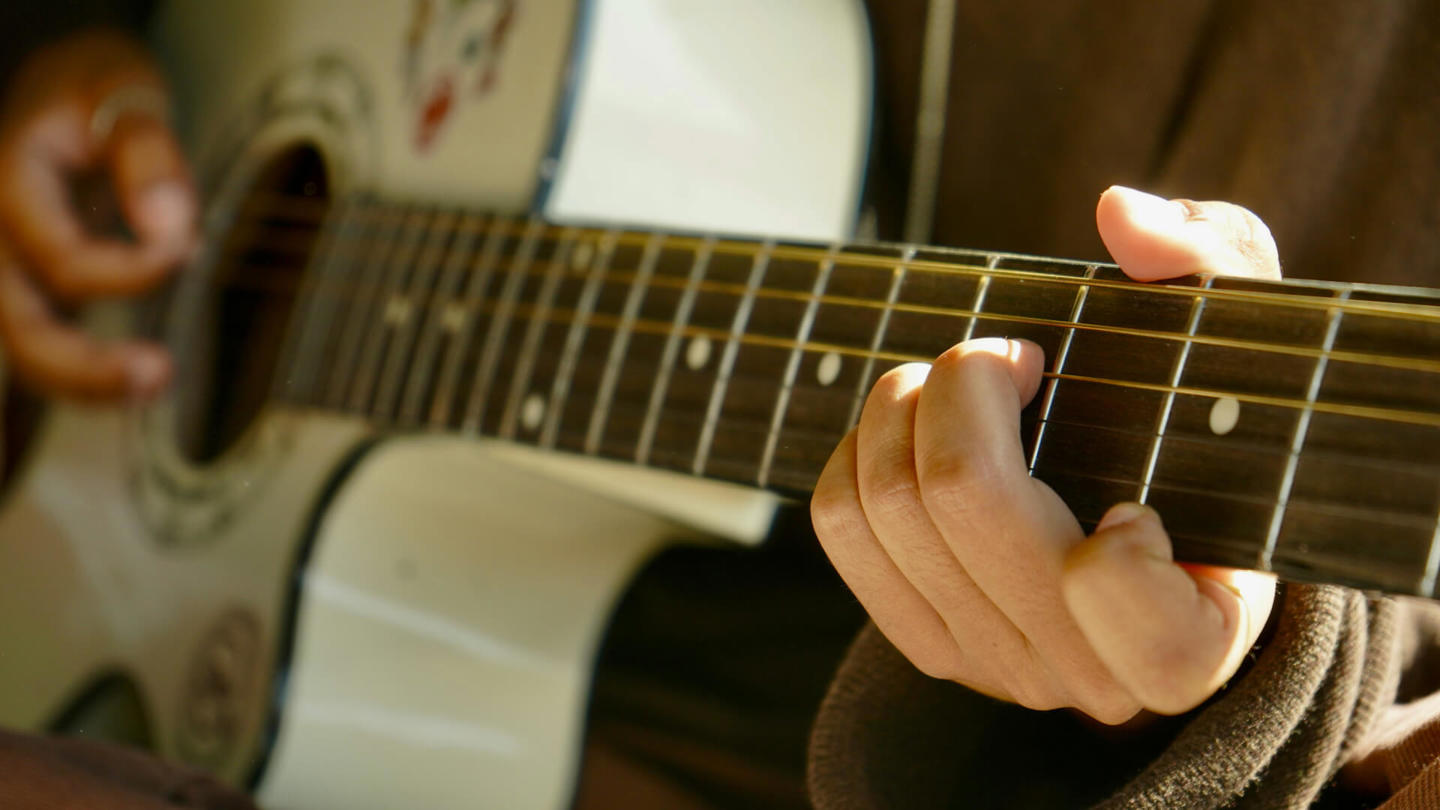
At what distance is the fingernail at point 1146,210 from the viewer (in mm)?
366

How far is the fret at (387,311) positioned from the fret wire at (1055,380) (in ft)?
1.55

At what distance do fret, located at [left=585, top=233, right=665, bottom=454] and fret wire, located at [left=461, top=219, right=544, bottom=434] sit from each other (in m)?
0.10

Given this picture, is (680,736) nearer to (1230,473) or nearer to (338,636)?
(338,636)

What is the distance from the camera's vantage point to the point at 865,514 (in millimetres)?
387

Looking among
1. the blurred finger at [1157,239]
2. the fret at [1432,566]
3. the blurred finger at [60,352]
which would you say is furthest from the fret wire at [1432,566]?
the blurred finger at [60,352]

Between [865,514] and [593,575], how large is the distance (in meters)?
0.40

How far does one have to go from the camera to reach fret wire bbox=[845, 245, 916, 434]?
1.45 feet

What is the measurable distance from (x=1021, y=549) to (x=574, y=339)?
321 mm

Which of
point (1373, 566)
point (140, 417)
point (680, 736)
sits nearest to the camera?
point (1373, 566)

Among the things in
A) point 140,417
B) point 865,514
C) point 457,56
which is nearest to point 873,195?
point 457,56

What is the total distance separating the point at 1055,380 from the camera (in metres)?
0.38

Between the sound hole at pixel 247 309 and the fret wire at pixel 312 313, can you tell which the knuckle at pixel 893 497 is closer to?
the fret wire at pixel 312 313

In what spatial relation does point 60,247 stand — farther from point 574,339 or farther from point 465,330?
point 574,339

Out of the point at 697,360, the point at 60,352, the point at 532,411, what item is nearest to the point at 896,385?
the point at 697,360
